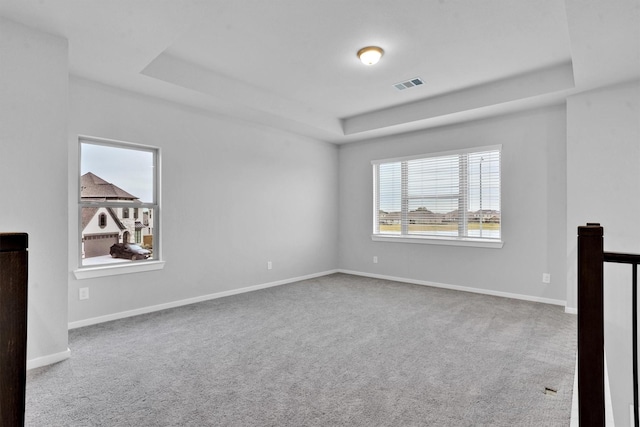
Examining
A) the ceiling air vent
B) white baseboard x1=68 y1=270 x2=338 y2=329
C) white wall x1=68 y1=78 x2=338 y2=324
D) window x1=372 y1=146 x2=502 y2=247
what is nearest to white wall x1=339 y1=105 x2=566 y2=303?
window x1=372 y1=146 x2=502 y2=247

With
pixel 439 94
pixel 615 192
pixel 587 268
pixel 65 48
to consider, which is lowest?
pixel 587 268

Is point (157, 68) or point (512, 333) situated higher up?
point (157, 68)

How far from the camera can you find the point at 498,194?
4.82 metres

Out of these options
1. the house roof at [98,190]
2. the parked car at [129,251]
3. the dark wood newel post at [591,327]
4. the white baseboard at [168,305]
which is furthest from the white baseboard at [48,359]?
the dark wood newel post at [591,327]

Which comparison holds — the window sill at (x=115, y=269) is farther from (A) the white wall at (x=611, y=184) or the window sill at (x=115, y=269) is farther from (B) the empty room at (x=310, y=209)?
(A) the white wall at (x=611, y=184)

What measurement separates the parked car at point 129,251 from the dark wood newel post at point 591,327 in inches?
161

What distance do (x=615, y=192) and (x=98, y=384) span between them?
4983 millimetres

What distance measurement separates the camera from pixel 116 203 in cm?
378

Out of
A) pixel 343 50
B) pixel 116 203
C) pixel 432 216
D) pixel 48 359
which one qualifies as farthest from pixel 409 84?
pixel 48 359

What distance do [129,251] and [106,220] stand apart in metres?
0.43

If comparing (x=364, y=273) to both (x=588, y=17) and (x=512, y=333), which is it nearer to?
(x=512, y=333)

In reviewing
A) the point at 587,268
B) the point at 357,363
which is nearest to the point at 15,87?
the point at 357,363

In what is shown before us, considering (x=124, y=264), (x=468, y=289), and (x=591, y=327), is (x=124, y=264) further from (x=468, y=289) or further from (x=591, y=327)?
(x=468, y=289)

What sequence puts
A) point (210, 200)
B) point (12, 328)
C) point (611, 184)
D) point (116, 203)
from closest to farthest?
point (12, 328) → point (611, 184) → point (116, 203) → point (210, 200)
